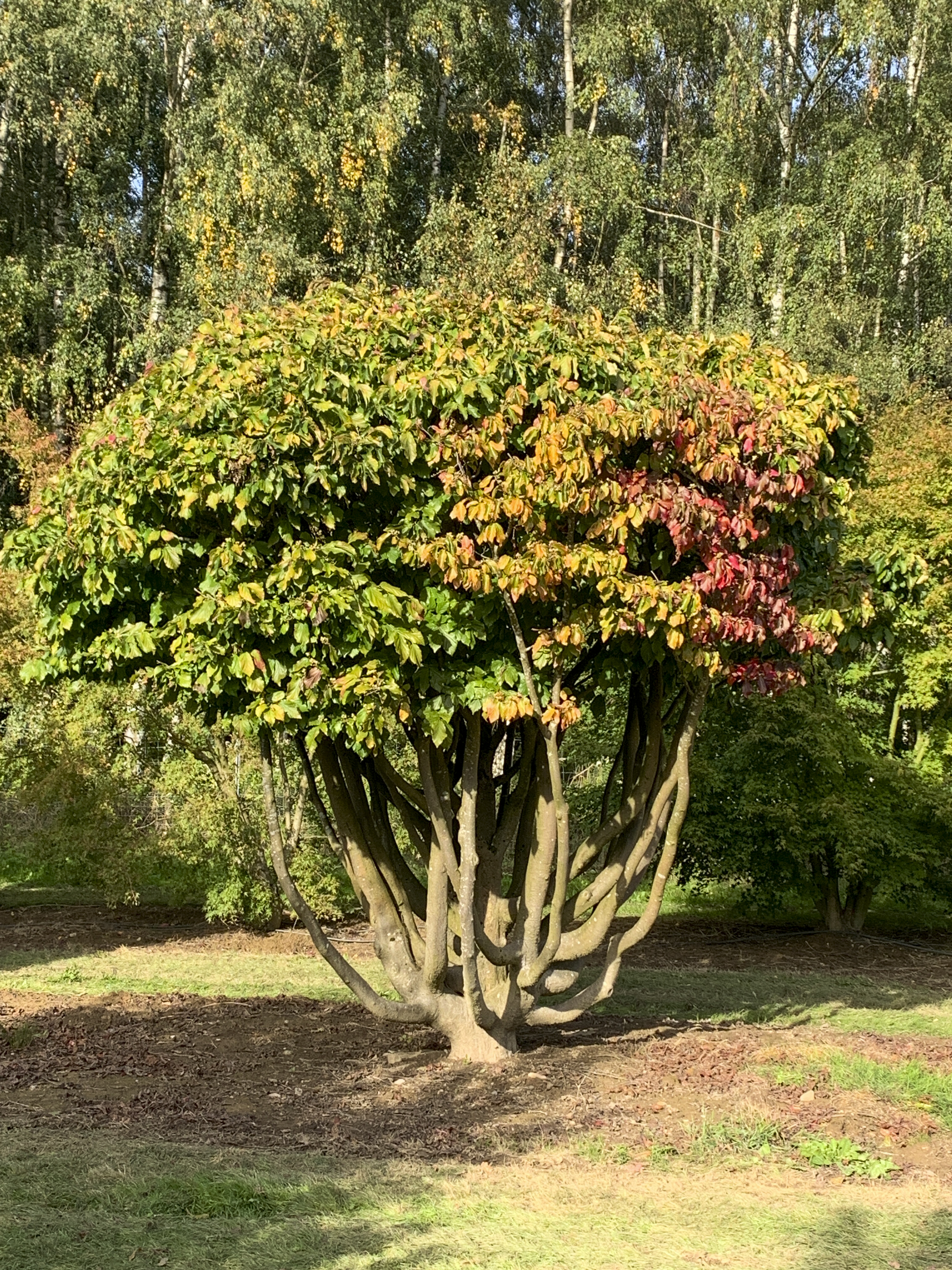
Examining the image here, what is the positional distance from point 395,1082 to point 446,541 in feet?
10.0

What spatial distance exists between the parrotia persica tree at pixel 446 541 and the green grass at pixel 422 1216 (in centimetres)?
164

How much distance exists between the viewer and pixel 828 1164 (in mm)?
5340

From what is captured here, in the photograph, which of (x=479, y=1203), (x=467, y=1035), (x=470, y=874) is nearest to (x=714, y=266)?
(x=467, y=1035)

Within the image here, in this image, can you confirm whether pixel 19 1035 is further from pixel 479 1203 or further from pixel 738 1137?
pixel 738 1137

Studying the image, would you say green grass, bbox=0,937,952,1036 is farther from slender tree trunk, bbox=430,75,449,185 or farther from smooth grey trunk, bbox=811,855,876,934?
slender tree trunk, bbox=430,75,449,185

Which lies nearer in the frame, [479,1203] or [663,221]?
[479,1203]

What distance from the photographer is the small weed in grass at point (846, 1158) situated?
5238mm

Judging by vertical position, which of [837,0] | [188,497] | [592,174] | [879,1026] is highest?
[837,0]

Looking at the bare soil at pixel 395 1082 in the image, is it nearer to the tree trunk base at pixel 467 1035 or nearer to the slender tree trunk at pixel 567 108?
the tree trunk base at pixel 467 1035

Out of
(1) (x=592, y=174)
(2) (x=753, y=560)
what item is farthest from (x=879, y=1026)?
(1) (x=592, y=174)

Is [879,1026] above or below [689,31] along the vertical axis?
below

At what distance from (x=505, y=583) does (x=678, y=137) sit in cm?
2494

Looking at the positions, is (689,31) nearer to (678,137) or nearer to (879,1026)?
(678,137)

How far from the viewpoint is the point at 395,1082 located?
22.3ft
